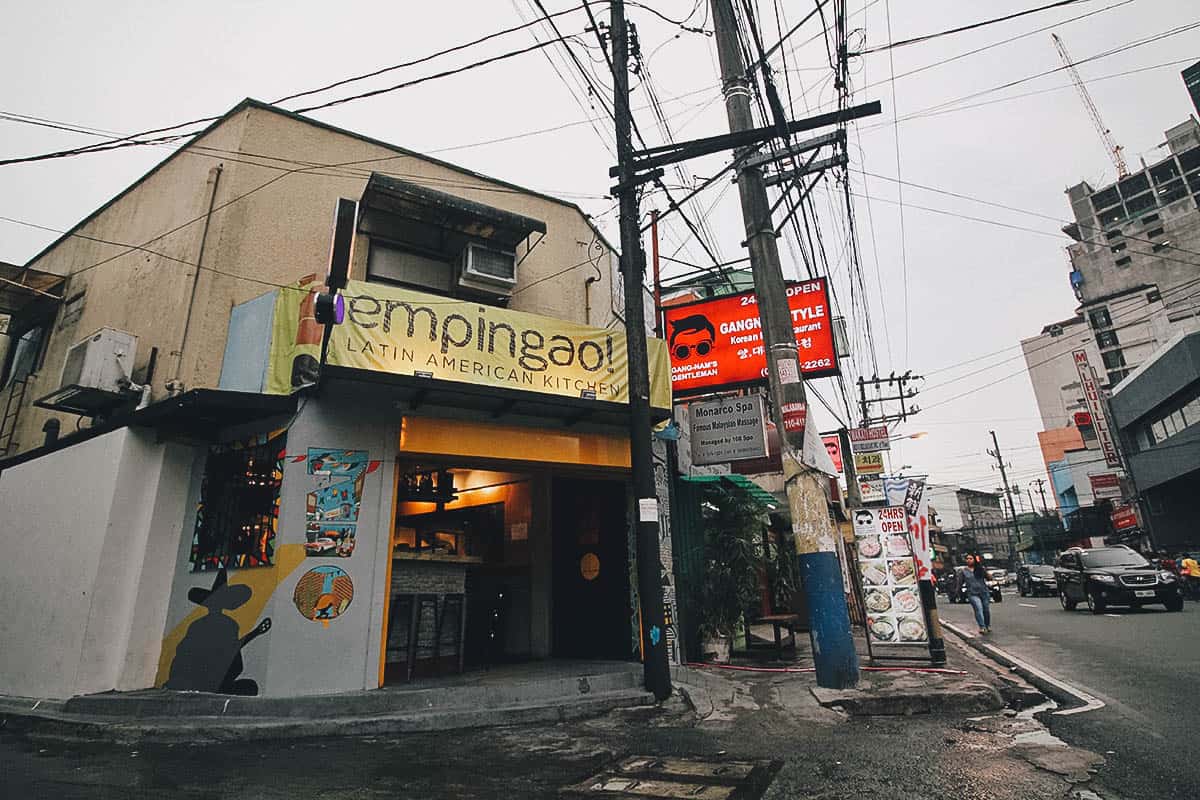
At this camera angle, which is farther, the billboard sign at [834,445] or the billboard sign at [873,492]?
the billboard sign at [873,492]

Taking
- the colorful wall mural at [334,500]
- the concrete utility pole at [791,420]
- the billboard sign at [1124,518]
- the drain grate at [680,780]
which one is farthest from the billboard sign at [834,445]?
the billboard sign at [1124,518]

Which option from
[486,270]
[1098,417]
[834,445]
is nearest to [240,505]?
[486,270]

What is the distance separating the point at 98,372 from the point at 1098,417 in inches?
1827

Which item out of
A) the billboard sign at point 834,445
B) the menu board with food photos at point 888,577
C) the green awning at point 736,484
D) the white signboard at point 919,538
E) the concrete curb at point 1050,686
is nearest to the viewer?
the concrete curb at point 1050,686

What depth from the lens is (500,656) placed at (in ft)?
33.0

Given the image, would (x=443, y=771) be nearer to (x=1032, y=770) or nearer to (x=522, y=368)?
(x=1032, y=770)

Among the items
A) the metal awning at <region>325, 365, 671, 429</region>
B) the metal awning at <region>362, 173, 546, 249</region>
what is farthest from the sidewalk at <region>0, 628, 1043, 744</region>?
the metal awning at <region>362, 173, 546, 249</region>

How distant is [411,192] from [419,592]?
614 centimetres

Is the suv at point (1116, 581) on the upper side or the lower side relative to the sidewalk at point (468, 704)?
upper

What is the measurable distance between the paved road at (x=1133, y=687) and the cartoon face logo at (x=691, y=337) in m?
7.14

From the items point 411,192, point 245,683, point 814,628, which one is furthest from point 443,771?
point 411,192

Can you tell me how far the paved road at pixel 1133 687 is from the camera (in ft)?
12.0

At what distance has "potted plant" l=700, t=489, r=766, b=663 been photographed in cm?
1013

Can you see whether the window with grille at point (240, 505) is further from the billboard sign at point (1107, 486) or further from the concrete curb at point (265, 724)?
the billboard sign at point (1107, 486)
